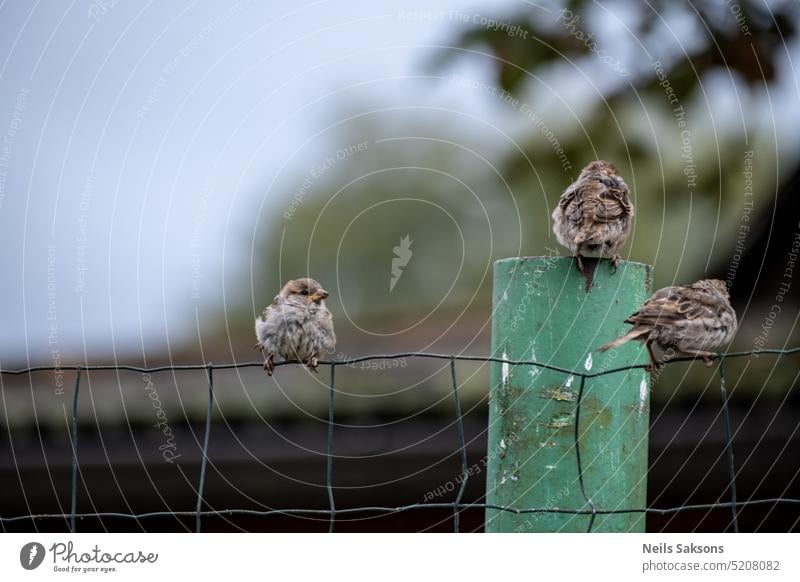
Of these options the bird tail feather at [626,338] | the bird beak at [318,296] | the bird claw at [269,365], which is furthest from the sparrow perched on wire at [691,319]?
the bird claw at [269,365]

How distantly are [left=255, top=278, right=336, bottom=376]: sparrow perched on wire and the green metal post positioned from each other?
2.04m

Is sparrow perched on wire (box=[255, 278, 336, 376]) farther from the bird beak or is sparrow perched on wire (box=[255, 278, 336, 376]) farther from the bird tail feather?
the bird tail feather

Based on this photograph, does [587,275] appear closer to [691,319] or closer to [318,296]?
[691,319]

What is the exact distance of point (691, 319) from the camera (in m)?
5.28

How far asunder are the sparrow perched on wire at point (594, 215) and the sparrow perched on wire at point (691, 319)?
37cm

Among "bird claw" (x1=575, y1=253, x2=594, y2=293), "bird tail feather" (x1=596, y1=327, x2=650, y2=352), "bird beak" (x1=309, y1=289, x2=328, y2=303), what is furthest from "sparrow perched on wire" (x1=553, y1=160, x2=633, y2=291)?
"bird beak" (x1=309, y1=289, x2=328, y2=303)

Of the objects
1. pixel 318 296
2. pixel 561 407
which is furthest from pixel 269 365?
pixel 561 407

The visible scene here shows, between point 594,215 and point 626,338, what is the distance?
3.89ft

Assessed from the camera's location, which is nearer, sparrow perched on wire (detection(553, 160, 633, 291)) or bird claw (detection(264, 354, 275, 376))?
sparrow perched on wire (detection(553, 160, 633, 291))

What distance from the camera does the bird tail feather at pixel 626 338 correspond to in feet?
13.1

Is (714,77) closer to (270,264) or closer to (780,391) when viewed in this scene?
(780,391)

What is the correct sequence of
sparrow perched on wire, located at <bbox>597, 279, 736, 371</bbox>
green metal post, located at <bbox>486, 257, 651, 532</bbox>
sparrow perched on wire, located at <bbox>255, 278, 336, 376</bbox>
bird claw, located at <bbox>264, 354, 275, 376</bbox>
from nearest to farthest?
green metal post, located at <bbox>486, 257, 651, 532</bbox> < sparrow perched on wire, located at <bbox>597, 279, 736, 371</bbox> < bird claw, located at <bbox>264, 354, 275, 376</bbox> < sparrow perched on wire, located at <bbox>255, 278, 336, 376</bbox>

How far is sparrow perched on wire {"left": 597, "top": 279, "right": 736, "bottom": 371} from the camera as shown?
195 inches

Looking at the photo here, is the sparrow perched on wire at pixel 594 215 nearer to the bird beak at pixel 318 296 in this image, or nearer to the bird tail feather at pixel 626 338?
the bird tail feather at pixel 626 338
